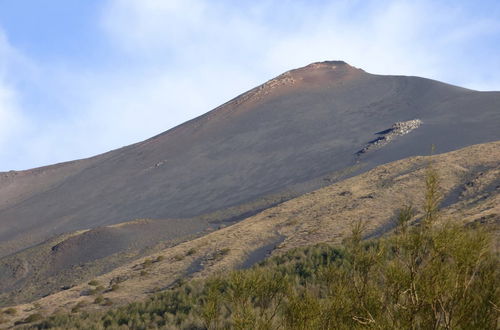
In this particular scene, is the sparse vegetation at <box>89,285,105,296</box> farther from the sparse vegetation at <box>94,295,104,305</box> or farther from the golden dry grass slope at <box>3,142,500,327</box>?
the sparse vegetation at <box>94,295,104,305</box>

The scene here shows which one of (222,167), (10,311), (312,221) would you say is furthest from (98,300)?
(222,167)

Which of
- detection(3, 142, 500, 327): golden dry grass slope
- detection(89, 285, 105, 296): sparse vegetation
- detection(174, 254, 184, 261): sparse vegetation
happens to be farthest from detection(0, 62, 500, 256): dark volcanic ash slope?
detection(89, 285, 105, 296): sparse vegetation

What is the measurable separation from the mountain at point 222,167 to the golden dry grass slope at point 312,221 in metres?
8.10

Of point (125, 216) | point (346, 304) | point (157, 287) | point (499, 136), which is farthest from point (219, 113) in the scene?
point (346, 304)

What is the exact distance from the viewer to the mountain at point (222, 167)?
64688 mm

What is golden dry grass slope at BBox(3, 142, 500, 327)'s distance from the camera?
37.1m

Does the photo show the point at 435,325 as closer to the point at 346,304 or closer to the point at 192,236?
the point at 346,304

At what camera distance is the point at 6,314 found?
34.7 metres

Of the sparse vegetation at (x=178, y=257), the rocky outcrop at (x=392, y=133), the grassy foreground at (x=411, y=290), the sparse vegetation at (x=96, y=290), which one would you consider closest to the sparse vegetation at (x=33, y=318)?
the sparse vegetation at (x=96, y=290)

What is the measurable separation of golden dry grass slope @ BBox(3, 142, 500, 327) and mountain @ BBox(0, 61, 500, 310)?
8.10 metres

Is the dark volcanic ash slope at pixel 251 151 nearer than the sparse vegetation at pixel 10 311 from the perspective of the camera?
No

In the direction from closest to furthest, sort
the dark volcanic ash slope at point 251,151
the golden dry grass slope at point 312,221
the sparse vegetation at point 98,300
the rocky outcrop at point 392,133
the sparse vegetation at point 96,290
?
the sparse vegetation at point 98,300 → the golden dry grass slope at point 312,221 → the sparse vegetation at point 96,290 → the dark volcanic ash slope at point 251,151 → the rocky outcrop at point 392,133

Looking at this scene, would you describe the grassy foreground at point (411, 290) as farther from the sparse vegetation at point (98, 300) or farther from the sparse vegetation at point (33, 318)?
the sparse vegetation at point (98, 300)

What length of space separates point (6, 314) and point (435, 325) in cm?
3370
